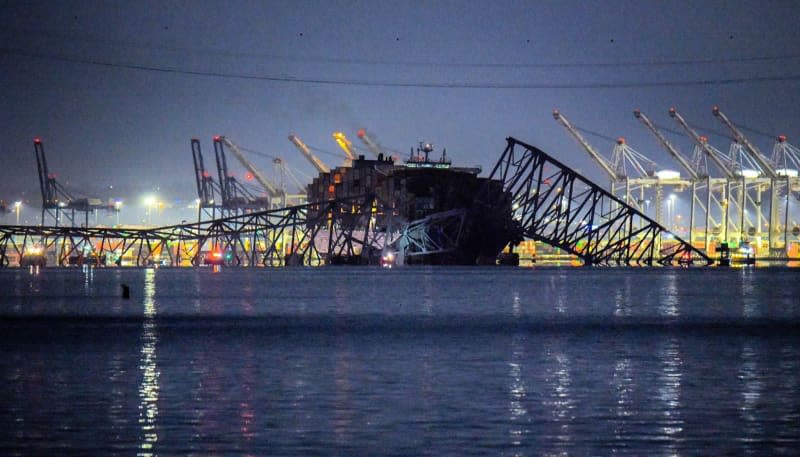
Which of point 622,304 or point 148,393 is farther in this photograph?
point 622,304

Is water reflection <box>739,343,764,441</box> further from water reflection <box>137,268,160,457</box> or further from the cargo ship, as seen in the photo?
the cargo ship

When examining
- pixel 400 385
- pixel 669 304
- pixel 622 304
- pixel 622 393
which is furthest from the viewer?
pixel 669 304

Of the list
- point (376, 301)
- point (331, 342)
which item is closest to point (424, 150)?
point (376, 301)

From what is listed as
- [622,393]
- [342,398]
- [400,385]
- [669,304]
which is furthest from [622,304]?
[342,398]

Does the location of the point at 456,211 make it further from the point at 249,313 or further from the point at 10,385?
the point at 10,385

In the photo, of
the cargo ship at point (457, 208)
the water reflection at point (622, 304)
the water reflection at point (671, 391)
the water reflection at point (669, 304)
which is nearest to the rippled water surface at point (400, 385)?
the water reflection at point (671, 391)

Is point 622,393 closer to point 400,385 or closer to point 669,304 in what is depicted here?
point 400,385

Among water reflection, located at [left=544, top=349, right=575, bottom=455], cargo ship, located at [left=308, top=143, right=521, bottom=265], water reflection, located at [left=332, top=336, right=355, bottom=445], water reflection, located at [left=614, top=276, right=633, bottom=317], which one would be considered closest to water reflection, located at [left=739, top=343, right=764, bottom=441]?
water reflection, located at [left=544, top=349, right=575, bottom=455]

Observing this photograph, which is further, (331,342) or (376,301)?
(376,301)
